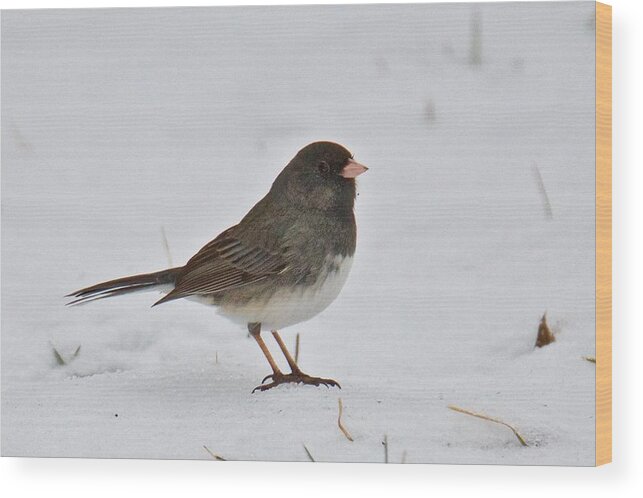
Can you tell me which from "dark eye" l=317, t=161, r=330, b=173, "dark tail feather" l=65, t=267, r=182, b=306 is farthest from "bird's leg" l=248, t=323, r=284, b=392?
"dark eye" l=317, t=161, r=330, b=173

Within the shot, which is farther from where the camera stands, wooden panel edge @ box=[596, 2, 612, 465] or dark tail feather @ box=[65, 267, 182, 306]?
dark tail feather @ box=[65, 267, 182, 306]

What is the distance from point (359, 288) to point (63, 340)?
500 mm

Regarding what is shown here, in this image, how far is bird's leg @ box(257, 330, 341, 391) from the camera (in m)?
1.81

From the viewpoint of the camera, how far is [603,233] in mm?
1762

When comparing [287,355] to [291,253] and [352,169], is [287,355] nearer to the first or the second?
[291,253]

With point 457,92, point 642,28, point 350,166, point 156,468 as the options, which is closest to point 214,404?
point 156,468

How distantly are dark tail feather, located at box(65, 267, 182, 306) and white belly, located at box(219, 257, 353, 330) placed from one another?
0.14m

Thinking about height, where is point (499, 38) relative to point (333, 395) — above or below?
above

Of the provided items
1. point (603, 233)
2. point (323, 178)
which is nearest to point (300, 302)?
point (323, 178)

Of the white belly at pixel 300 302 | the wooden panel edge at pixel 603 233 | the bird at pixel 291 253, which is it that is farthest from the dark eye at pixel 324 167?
the wooden panel edge at pixel 603 233

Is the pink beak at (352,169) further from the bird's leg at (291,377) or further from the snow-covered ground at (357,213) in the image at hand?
the bird's leg at (291,377)

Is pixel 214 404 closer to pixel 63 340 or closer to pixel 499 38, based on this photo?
pixel 63 340

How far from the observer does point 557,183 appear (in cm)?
176

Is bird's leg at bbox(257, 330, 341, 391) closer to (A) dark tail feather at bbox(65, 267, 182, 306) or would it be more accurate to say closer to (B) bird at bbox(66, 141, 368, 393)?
(B) bird at bbox(66, 141, 368, 393)
